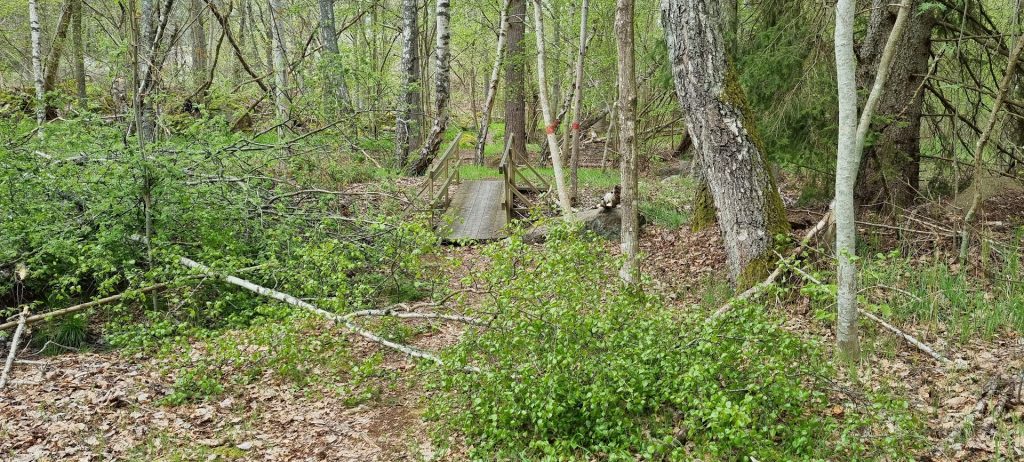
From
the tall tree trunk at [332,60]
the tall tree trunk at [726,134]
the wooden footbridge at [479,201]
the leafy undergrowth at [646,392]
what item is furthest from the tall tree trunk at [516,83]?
the leafy undergrowth at [646,392]

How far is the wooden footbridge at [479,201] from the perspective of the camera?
34.7ft

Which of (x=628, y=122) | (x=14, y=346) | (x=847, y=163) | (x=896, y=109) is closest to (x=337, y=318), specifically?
(x=14, y=346)

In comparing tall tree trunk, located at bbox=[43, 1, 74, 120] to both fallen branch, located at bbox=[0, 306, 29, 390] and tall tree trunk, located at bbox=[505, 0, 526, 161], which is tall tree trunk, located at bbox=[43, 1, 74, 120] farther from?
tall tree trunk, located at bbox=[505, 0, 526, 161]

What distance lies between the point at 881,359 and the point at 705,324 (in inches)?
74.5

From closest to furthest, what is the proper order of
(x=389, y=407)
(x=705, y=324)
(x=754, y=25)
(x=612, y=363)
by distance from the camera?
(x=612, y=363) → (x=705, y=324) → (x=389, y=407) → (x=754, y=25)

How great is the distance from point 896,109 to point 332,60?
7.45 m

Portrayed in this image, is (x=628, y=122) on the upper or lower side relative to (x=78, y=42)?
lower

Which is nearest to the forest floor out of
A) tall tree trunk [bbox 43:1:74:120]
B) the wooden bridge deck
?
the wooden bridge deck

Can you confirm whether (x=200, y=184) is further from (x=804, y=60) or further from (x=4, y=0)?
(x=4, y=0)

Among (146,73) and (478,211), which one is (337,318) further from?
(478,211)

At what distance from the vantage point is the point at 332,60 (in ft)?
32.6

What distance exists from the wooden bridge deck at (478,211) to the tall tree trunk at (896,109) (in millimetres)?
4811

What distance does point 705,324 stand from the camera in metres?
4.57

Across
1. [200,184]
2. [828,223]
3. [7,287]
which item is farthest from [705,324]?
[7,287]
